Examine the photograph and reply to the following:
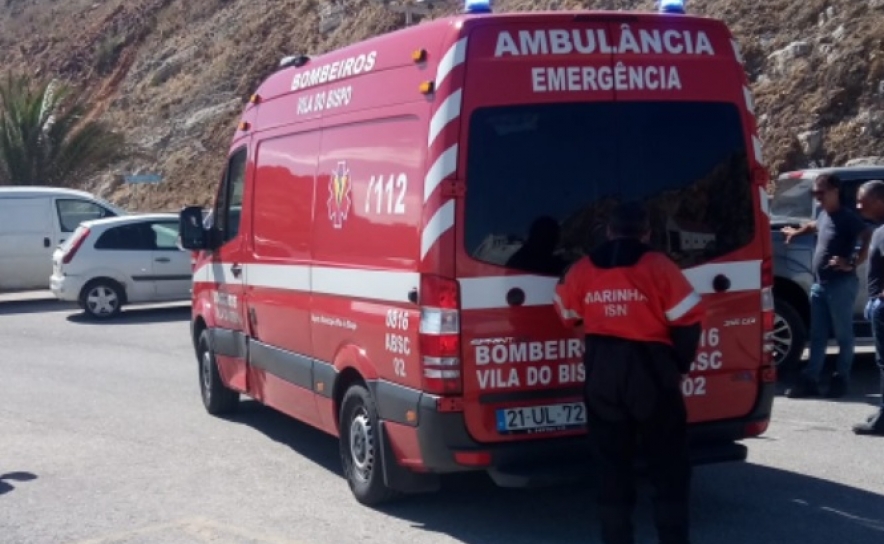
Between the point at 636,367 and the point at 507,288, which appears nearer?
the point at 636,367

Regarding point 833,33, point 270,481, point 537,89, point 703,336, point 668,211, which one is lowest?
point 270,481

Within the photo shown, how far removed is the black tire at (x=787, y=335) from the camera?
1202 cm

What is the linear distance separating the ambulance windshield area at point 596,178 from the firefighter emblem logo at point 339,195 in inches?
51.8

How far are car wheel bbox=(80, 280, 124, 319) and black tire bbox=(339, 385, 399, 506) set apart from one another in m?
12.9

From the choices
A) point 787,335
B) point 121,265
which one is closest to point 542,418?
point 787,335

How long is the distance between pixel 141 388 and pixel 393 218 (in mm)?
6453

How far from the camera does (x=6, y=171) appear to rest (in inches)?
1389

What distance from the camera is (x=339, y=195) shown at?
8.34 meters

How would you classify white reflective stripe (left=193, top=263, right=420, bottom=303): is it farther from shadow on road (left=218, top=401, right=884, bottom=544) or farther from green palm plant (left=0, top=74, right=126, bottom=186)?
green palm plant (left=0, top=74, right=126, bottom=186)

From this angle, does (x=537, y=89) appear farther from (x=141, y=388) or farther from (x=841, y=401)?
(x=141, y=388)

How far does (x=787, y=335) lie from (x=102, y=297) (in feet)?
38.2

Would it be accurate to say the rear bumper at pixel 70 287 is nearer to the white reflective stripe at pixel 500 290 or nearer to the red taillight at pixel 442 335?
the red taillight at pixel 442 335

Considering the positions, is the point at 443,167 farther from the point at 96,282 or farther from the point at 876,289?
the point at 96,282

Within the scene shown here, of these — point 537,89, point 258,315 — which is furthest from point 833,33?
point 537,89
